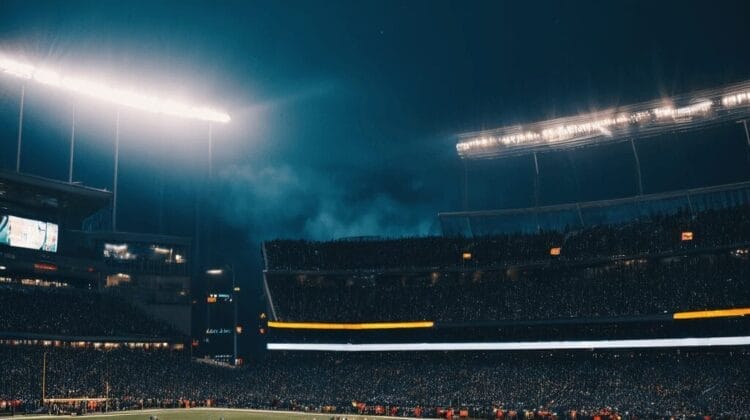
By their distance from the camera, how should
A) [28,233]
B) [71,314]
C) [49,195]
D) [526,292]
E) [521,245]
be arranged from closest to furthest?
[526,292] → [28,233] → [49,195] → [71,314] → [521,245]

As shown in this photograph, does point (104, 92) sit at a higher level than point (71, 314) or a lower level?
higher

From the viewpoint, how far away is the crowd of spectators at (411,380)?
1957 inches

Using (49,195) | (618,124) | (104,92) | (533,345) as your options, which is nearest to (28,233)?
(49,195)

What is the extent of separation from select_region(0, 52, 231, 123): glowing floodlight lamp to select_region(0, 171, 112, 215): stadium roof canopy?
889 cm

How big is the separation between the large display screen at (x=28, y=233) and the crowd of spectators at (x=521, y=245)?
22.5 m

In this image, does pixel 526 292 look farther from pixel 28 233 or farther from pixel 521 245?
pixel 28 233

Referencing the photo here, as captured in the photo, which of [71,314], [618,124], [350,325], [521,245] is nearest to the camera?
[618,124]

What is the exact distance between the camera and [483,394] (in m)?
57.2

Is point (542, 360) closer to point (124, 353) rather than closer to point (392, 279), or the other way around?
point (392, 279)

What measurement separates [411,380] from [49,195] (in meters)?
39.3

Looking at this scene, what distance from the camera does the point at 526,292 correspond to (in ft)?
211

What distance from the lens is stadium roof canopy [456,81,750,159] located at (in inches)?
2013

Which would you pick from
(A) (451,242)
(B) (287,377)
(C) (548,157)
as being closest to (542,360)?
(A) (451,242)

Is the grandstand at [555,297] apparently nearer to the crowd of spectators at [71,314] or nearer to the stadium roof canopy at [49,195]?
the crowd of spectators at [71,314]
